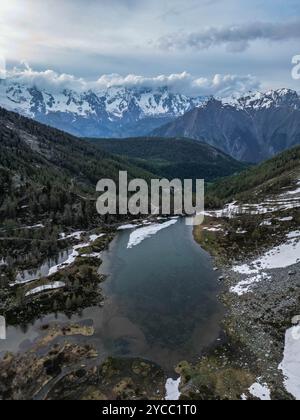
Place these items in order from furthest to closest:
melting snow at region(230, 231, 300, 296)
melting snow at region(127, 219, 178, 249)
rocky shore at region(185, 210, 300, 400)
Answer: melting snow at region(127, 219, 178, 249)
melting snow at region(230, 231, 300, 296)
rocky shore at region(185, 210, 300, 400)

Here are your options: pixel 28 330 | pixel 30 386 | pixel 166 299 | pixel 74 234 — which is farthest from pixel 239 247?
pixel 30 386

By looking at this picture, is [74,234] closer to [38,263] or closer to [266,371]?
[38,263]

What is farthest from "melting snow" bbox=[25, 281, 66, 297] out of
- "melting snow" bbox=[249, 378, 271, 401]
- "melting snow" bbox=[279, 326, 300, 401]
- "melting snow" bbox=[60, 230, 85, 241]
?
"melting snow" bbox=[279, 326, 300, 401]

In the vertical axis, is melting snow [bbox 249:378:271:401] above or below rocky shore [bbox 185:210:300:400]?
below

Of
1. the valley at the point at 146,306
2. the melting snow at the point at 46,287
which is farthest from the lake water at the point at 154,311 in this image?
the melting snow at the point at 46,287

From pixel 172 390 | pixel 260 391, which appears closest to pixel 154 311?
pixel 172 390

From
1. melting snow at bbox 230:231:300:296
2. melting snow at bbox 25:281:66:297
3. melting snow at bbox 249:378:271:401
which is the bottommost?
melting snow at bbox 249:378:271:401

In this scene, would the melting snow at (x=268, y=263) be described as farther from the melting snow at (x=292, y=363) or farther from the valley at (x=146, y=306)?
the melting snow at (x=292, y=363)

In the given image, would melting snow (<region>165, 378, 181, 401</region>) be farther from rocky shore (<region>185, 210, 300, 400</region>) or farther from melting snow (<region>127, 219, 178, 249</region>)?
melting snow (<region>127, 219, 178, 249</region>)
